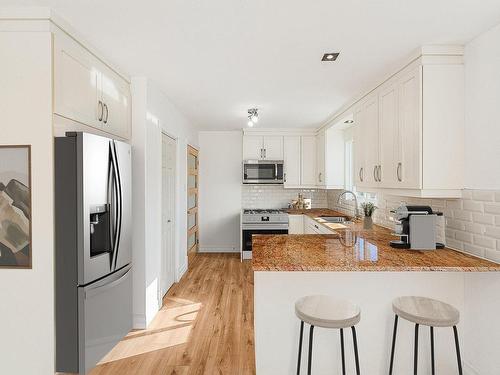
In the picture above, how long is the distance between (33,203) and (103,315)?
91 cm

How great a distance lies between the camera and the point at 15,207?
1.99 metres

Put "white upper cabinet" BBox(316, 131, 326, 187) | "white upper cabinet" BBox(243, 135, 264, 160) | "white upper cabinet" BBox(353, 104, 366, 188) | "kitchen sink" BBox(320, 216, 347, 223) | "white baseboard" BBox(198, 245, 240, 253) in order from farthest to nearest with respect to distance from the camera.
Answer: "white baseboard" BBox(198, 245, 240, 253) < "white upper cabinet" BBox(243, 135, 264, 160) < "white upper cabinet" BBox(316, 131, 326, 187) < "kitchen sink" BBox(320, 216, 347, 223) < "white upper cabinet" BBox(353, 104, 366, 188)

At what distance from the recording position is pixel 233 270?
16.5 feet

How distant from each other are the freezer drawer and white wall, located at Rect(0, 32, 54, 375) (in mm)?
180

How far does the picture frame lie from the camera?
6.51 ft

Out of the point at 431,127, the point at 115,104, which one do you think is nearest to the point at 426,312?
the point at 431,127

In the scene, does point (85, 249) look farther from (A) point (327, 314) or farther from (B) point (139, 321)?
(A) point (327, 314)

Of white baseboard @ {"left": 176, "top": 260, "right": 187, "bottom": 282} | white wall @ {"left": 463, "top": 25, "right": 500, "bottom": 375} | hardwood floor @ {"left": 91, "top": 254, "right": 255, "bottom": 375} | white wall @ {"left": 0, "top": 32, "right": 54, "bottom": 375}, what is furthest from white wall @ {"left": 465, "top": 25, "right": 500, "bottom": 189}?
white baseboard @ {"left": 176, "top": 260, "right": 187, "bottom": 282}

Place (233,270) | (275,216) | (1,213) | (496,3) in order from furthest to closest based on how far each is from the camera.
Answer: (275,216)
(233,270)
(1,213)
(496,3)

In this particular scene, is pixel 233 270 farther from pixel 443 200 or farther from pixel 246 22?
pixel 246 22

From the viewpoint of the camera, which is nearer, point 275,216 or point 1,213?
point 1,213

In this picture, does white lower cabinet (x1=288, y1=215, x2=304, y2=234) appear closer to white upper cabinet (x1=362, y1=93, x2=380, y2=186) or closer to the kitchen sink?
the kitchen sink

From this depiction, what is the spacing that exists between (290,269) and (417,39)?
5.80ft

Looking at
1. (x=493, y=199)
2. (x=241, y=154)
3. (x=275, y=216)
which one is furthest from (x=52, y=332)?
(x=241, y=154)
